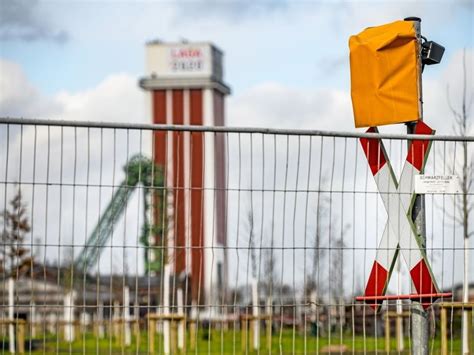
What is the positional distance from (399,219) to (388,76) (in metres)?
1.09

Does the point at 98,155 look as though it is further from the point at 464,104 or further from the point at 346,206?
the point at 464,104

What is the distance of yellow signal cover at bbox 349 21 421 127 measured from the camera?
8141 millimetres

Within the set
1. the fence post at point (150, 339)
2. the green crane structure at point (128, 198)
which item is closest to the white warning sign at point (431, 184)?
the green crane structure at point (128, 198)

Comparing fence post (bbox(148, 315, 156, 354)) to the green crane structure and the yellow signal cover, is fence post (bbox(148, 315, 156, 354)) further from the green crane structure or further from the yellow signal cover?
the yellow signal cover

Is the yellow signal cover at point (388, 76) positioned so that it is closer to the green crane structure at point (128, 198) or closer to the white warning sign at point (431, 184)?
the white warning sign at point (431, 184)

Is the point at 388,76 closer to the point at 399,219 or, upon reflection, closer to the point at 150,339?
the point at 399,219

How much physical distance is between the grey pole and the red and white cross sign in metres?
0.05

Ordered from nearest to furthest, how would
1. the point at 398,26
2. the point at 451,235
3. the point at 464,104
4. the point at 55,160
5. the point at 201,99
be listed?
the point at 55,160
the point at 398,26
the point at 451,235
the point at 464,104
the point at 201,99

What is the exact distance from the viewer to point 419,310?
26.9ft

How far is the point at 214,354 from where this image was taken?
1786 centimetres

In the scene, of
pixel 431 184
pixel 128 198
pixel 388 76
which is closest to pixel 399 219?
pixel 431 184

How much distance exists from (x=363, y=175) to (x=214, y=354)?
10063 millimetres

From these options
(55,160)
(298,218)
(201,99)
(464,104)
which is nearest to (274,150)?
(298,218)

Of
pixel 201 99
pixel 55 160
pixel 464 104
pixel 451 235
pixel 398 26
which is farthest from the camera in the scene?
pixel 201 99
